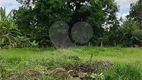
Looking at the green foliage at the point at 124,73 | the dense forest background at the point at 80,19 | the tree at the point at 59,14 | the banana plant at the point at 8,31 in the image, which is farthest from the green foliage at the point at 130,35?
the banana plant at the point at 8,31

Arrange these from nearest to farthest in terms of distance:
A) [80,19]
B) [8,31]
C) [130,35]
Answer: [8,31] → [130,35] → [80,19]

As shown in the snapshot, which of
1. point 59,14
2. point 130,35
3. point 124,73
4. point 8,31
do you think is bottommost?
point 124,73

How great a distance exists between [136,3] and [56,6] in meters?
8.55

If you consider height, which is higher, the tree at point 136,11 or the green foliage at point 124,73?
the tree at point 136,11

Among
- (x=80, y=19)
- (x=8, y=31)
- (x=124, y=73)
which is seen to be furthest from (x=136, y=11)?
(x=8, y=31)

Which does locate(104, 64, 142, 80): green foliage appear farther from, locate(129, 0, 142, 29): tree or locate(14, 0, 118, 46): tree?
locate(129, 0, 142, 29): tree

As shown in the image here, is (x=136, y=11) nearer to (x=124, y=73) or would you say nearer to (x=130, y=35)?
(x=130, y=35)

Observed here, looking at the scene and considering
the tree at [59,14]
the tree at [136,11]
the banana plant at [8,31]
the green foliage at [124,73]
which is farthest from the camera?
the tree at [136,11]

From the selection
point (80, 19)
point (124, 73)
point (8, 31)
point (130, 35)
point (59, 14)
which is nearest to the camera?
point (8, 31)

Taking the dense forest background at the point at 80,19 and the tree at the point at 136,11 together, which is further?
the tree at the point at 136,11

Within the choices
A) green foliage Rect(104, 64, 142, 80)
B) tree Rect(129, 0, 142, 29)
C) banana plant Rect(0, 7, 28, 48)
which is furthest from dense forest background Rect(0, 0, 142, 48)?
banana plant Rect(0, 7, 28, 48)

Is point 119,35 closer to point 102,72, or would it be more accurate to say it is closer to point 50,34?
point 50,34

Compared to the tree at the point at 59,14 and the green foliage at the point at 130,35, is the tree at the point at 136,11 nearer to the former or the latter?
the tree at the point at 59,14

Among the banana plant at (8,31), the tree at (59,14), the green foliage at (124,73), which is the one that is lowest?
the green foliage at (124,73)
